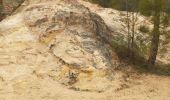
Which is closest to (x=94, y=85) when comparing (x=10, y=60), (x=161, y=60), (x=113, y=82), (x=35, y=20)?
(x=113, y=82)

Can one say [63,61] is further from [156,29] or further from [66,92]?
[156,29]

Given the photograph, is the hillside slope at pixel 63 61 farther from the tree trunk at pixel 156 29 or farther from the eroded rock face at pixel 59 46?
the tree trunk at pixel 156 29

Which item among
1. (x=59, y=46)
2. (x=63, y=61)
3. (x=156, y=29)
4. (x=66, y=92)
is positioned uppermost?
(x=156, y=29)

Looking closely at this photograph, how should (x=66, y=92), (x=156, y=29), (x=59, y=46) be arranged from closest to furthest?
(x=66, y=92), (x=59, y=46), (x=156, y=29)

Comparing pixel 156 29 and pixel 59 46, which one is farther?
pixel 156 29

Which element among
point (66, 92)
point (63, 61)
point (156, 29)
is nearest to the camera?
point (66, 92)

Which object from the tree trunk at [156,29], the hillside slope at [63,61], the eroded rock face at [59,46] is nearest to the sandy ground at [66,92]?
the hillside slope at [63,61]

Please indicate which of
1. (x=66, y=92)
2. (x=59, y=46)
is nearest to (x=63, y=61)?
(x=59, y=46)

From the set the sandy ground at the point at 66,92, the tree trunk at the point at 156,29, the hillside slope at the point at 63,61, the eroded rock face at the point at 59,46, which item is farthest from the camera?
the tree trunk at the point at 156,29
